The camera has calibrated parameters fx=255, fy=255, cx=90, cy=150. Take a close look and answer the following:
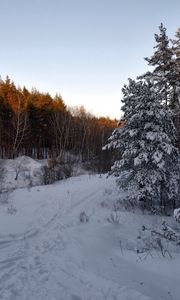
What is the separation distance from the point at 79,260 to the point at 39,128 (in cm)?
3722

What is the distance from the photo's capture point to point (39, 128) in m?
41.9

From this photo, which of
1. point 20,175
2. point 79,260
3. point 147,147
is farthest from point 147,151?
point 20,175

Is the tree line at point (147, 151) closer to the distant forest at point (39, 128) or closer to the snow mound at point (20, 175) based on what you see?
the snow mound at point (20, 175)

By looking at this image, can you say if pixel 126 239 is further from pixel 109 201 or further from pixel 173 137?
pixel 173 137

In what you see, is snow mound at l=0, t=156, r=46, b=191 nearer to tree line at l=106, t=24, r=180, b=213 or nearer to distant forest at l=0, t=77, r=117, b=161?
distant forest at l=0, t=77, r=117, b=161

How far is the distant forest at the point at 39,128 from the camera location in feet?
123

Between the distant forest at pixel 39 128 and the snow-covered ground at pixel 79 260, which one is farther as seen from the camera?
the distant forest at pixel 39 128

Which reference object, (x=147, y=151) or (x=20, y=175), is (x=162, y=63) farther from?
(x=20, y=175)

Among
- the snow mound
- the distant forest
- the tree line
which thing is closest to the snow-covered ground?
the tree line

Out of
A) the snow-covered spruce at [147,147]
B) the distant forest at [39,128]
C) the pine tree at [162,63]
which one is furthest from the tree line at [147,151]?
the distant forest at [39,128]

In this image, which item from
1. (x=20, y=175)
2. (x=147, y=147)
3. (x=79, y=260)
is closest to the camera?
(x=79, y=260)

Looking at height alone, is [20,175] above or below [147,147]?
below

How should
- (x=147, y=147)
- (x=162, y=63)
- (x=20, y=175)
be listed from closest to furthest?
(x=147, y=147) < (x=162, y=63) < (x=20, y=175)

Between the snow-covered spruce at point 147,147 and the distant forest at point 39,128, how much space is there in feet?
81.2
